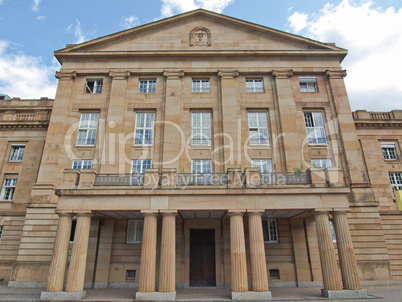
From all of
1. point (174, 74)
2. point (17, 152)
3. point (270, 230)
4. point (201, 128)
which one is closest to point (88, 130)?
point (174, 74)

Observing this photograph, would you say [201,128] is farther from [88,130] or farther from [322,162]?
[322,162]

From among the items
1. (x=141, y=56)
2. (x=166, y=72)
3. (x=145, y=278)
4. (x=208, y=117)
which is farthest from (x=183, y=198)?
(x=141, y=56)

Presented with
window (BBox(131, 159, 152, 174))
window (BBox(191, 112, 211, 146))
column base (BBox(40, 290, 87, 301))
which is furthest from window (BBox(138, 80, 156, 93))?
column base (BBox(40, 290, 87, 301))

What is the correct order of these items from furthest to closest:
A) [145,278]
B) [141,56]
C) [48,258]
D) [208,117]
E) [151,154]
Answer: [141,56] → [208,117] → [151,154] → [48,258] → [145,278]

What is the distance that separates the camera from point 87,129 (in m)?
21.4

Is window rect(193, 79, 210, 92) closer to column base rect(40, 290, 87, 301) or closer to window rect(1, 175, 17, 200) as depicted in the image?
column base rect(40, 290, 87, 301)

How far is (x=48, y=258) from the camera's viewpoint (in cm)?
1781

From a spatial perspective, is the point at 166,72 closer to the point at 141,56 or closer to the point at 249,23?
the point at 141,56

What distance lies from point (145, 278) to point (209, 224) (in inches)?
249

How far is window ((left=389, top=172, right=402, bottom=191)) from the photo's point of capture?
2284 cm

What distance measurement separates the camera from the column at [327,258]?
508 inches

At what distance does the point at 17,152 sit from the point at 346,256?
2761 cm

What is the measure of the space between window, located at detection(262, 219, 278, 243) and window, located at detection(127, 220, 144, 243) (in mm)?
8624

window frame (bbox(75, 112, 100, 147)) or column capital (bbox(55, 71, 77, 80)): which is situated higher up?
column capital (bbox(55, 71, 77, 80))
